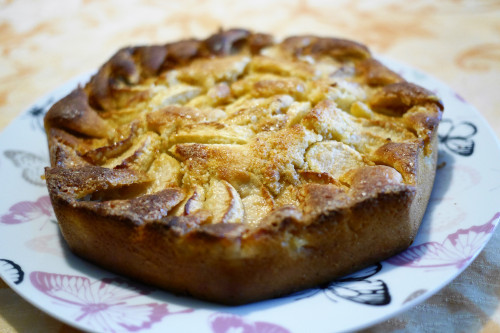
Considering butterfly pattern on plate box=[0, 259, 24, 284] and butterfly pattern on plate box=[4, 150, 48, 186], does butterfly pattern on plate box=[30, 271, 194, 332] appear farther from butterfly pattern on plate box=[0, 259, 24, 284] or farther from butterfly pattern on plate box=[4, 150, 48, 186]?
butterfly pattern on plate box=[4, 150, 48, 186]

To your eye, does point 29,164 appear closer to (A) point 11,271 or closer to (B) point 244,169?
(A) point 11,271

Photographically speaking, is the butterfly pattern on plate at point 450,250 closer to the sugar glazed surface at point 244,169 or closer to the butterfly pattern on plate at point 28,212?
the sugar glazed surface at point 244,169

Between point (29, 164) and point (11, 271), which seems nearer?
point (11, 271)

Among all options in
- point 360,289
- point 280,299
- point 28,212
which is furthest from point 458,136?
point 28,212

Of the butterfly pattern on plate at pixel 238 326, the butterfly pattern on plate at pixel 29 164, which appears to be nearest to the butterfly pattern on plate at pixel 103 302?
the butterfly pattern on plate at pixel 238 326

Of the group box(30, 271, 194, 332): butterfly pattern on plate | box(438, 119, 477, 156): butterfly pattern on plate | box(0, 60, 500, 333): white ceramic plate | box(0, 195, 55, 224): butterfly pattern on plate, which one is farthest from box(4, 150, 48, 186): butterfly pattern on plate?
box(438, 119, 477, 156): butterfly pattern on plate

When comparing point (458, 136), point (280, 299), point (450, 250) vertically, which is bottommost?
point (280, 299)
